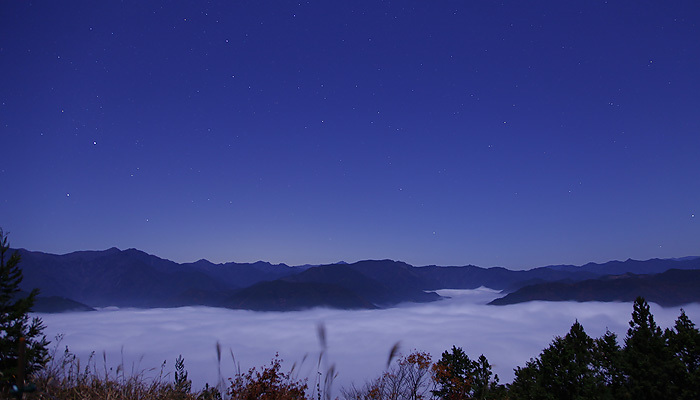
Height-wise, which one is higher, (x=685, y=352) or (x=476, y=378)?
(x=685, y=352)

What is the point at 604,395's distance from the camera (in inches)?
1250

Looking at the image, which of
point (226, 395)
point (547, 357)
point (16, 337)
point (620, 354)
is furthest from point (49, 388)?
point (620, 354)

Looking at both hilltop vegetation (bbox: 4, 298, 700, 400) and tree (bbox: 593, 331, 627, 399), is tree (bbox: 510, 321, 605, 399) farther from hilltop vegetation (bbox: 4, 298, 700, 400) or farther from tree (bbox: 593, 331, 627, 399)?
tree (bbox: 593, 331, 627, 399)

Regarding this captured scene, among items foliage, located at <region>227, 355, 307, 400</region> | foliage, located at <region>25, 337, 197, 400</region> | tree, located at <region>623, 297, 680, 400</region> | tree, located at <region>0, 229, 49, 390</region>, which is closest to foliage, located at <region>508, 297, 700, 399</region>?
tree, located at <region>623, 297, 680, 400</region>

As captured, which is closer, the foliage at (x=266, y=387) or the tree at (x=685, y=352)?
the foliage at (x=266, y=387)

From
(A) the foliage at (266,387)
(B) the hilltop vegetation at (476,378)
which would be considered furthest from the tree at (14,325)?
(A) the foliage at (266,387)

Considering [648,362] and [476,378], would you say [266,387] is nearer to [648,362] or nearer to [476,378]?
[476,378]

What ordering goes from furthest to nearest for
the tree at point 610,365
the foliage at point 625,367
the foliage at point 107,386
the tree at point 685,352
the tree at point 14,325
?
the tree at point 610,365
the tree at point 685,352
the foliage at point 625,367
the tree at point 14,325
the foliage at point 107,386

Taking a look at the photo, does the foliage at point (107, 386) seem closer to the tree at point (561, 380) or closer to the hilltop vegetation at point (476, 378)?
the hilltop vegetation at point (476, 378)

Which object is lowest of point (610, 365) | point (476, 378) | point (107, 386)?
point (610, 365)

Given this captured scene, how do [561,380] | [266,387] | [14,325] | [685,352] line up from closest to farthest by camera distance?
1. [266,387]
2. [14,325]
3. [561,380]
4. [685,352]

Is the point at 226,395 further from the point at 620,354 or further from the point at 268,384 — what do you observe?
the point at 620,354

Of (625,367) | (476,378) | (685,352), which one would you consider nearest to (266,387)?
(476,378)

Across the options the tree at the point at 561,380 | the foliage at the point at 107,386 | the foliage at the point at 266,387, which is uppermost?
the foliage at the point at 107,386
